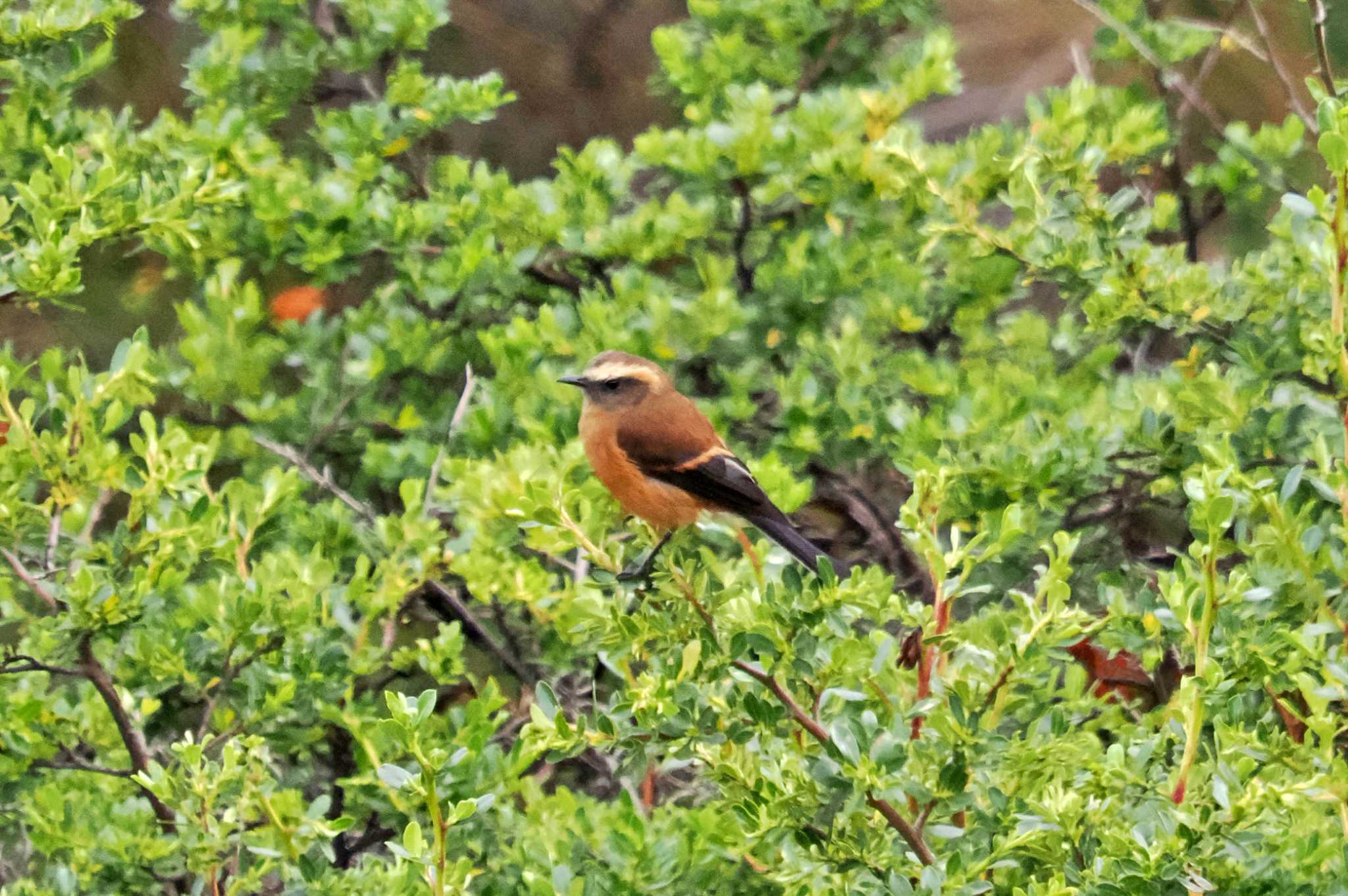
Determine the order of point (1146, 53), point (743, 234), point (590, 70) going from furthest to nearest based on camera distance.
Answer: point (590, 70)
point (1146, 53)
point (743, 234)

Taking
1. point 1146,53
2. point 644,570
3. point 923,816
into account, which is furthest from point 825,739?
point 1146,53

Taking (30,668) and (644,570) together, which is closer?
(30,668)

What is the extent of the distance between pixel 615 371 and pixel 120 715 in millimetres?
1327

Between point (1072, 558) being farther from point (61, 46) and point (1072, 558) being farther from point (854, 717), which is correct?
point (61, 46)

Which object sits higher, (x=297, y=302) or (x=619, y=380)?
(x=619, y=380)

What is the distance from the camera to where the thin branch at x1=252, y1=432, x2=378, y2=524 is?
3186 millimetres

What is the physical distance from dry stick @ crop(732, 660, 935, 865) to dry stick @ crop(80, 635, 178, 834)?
1000 mm

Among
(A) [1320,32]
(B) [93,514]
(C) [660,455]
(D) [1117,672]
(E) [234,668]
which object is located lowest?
(D) [1117,672]

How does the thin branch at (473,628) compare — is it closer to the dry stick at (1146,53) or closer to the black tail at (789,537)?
the black tail at (789,537)

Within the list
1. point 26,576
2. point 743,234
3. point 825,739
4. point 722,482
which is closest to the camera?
point 825,739

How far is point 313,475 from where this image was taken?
10.4 feet

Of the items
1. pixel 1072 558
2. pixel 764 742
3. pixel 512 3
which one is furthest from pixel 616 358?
pixel 512 3

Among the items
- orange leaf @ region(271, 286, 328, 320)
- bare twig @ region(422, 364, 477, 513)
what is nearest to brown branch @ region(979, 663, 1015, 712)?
bare twig @ region(422, 364, 477, 513)

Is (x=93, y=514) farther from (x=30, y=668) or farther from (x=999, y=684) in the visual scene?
(x=999, y=684)
